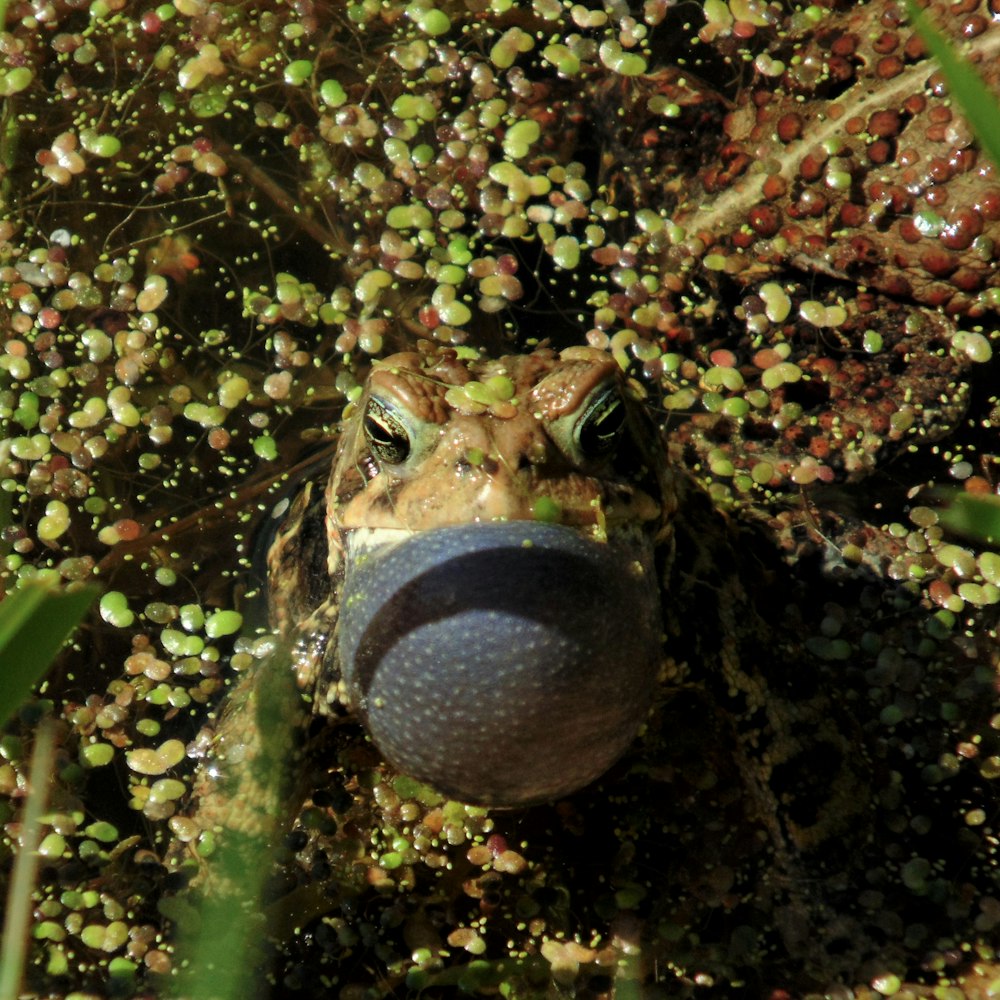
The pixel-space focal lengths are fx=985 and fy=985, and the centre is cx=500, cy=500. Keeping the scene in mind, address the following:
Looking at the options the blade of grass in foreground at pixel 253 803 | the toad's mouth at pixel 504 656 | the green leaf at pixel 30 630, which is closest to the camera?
the green leaf at pixel 30 630

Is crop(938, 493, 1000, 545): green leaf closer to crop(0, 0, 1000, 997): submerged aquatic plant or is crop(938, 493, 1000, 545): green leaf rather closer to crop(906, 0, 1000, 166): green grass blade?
crop(906, 0, 1000, 166): green grass blade

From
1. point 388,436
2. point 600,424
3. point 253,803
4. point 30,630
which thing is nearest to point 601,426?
point 600,424

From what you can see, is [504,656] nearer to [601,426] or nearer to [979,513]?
[601,426]

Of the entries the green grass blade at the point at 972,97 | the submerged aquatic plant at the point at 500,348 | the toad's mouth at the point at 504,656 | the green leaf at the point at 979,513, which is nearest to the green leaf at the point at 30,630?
the toad's mouth at the point at 504,656

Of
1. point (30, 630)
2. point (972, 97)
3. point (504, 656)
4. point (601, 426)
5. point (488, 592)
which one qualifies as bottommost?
point (30, 630)

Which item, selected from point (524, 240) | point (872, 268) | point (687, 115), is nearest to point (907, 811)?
point (872, 268)

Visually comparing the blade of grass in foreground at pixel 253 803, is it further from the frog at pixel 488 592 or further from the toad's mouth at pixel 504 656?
the toad's mouth at pixel 504 656

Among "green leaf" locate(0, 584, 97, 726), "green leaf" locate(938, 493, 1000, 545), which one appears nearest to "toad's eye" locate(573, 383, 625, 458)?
"green leaf" locate(938, 493, 1000, 545)
